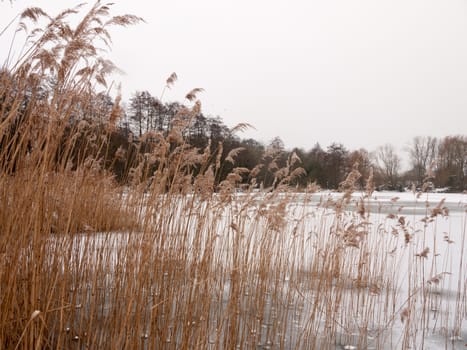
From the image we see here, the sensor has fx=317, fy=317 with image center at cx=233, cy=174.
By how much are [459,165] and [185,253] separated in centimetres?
5222

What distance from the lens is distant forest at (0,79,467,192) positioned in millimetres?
2059

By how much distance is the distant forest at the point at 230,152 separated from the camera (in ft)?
6.75

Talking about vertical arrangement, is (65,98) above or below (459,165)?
below

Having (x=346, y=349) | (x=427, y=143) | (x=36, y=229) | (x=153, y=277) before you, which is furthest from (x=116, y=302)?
(x=427, y=143)

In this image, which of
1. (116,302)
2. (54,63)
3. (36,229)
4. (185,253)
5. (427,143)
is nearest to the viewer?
(36,229)

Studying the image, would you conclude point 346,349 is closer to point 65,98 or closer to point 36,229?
point 36,229

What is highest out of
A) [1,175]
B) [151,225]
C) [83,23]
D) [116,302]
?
[83,23]

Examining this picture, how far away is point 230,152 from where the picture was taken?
257 centimetres

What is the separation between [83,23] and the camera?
156 cm

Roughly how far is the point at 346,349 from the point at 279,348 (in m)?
0.55

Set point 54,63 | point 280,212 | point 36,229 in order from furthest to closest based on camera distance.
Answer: point 280,212 → point 54,63 → point 36,229

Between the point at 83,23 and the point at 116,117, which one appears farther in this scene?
the point at 116,117

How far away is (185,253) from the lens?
7.39ft

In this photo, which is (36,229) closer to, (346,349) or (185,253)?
(185,253)
